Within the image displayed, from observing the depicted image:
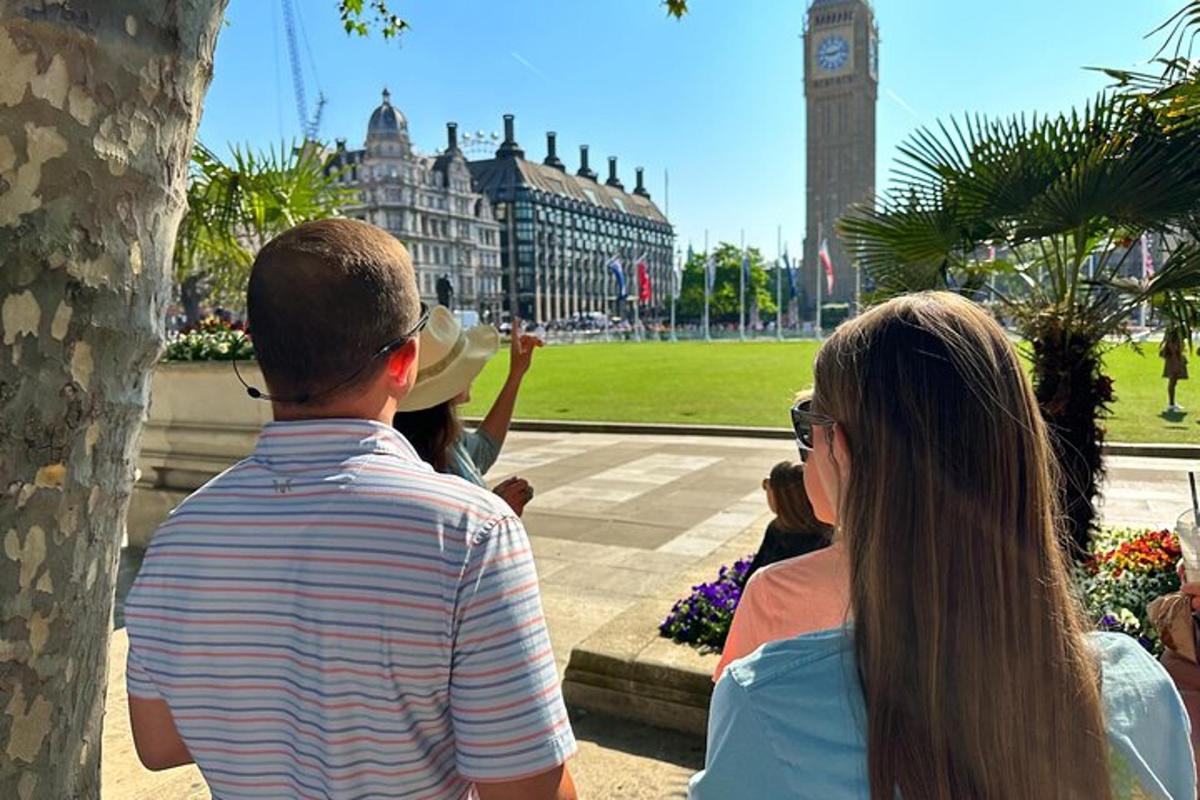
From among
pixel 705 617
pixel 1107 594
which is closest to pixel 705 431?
pixel 705 617

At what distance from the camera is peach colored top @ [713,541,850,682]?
6.29 ft

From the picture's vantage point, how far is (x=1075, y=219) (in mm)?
4688

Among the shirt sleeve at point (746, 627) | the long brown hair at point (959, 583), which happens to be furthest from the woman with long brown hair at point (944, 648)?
the shirt sleeve at point (746, 627)

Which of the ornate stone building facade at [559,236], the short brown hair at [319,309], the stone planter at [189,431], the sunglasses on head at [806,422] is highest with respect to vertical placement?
the ornate stone building facade at [559,236]

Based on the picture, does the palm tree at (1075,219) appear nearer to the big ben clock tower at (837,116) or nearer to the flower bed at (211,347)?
the flower bed at (211,347)

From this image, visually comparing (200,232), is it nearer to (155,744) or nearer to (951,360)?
(155,744)

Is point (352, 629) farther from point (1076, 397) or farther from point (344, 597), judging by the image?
point (1076, 397)

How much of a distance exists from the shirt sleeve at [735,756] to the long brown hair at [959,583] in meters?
0.13

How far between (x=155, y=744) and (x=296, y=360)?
812 mm

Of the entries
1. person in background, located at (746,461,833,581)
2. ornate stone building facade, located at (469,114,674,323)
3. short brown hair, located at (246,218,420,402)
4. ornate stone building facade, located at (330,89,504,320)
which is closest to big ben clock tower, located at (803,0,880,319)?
ornate stone building facade, located at (469,114,674,323)

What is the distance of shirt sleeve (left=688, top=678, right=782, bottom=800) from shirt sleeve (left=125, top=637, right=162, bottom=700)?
1.05 meters

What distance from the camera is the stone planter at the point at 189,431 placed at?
22.2ft

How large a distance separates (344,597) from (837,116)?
102 m

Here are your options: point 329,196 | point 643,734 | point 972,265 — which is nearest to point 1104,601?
point 643,734
